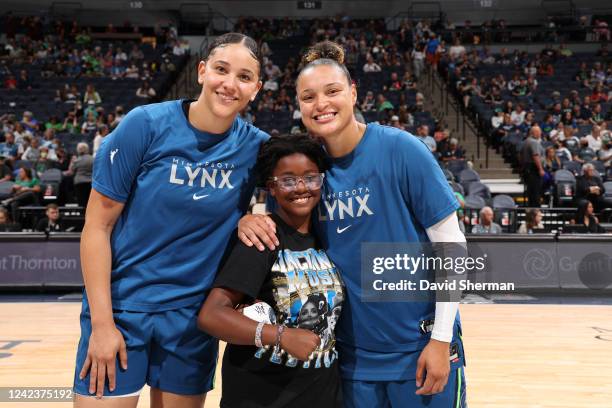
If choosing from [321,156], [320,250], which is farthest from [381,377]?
[321,156]

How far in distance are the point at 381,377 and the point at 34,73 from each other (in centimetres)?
1802

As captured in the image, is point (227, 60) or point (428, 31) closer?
point (227, 60)

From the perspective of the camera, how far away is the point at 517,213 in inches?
384

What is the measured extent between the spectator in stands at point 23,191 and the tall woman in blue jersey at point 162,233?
8629 millimetres

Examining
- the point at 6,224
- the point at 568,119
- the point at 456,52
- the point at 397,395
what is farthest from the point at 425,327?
the point at 456,52

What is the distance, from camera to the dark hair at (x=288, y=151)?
1.96 meters

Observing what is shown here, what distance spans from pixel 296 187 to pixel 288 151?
12 centimetres

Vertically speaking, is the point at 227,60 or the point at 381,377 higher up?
the point at 227,60

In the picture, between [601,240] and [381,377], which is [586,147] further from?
[381,377]

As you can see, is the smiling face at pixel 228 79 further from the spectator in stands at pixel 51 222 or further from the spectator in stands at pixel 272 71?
the spectator in stands at pixel 272 71

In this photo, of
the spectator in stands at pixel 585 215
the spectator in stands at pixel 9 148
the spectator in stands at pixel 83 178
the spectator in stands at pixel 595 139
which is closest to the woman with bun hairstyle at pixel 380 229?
the spectator in stands at pixel 585 215

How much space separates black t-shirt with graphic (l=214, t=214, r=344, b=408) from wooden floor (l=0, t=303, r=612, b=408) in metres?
2.30

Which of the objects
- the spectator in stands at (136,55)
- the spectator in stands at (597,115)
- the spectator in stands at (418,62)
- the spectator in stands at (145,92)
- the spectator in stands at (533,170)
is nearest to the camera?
the spectator in stands at (533,170)

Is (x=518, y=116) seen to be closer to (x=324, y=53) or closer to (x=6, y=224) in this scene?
(x=6, y=224)
